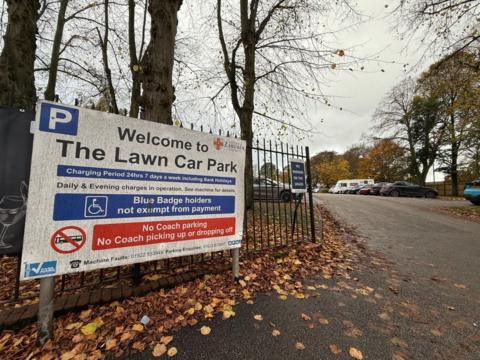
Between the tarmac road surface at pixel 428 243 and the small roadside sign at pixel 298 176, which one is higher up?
the small roadside sign at pixel 298 176

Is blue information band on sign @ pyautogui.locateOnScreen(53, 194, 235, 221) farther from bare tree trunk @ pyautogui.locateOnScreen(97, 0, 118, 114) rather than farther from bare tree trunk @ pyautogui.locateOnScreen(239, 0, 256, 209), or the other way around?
bare tree trunk @ pyautogui.locateOnScreen(97, 0, 118, 114)

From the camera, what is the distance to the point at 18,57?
4.13 m

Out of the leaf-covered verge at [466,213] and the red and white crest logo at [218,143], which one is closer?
the red and white crest logo at [218,143]

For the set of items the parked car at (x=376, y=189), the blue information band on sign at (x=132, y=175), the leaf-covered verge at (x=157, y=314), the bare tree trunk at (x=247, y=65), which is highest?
the bare tree trunk at (x=247, y=65)

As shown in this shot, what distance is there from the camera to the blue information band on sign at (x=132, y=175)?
1985mm

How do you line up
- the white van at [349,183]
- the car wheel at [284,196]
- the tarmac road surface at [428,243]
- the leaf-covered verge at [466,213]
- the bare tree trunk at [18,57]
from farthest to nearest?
the white van at [349,183], the leaf-covered verge at [466,213], the car wheel at [284,196], the bare tree trunk at [18,57], the tarmac road surface at [428,243]

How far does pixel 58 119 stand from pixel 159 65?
1956 mm

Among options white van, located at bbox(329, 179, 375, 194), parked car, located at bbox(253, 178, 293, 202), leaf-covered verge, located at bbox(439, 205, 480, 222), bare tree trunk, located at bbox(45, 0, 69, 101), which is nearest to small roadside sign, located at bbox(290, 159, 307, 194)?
parked car, located at bbox(253, 178, 293, 202)

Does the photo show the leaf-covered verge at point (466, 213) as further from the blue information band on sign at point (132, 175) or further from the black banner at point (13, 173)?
the black banner at point (13, 173)

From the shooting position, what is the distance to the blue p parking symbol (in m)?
1.88

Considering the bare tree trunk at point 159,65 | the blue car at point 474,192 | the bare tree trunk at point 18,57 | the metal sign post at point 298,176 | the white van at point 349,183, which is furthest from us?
the white van at point 349,183

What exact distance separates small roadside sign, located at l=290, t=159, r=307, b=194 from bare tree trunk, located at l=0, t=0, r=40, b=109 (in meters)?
5.07

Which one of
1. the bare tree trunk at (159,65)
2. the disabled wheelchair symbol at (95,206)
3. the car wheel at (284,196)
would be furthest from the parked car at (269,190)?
the disabled wheelchair symbol at (95,206)

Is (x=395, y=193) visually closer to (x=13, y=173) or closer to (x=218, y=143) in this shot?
(x=218, y=143)
